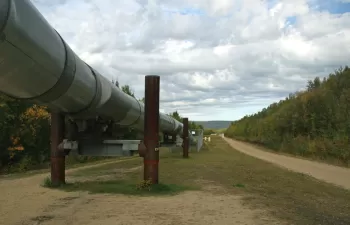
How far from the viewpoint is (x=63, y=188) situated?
1062 cm

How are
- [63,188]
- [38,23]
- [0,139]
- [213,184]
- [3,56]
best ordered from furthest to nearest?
[0,139] → [213,184] → [63,188] → [38,23] → [3,56]

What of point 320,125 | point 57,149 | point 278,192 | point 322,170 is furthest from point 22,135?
point 320,125

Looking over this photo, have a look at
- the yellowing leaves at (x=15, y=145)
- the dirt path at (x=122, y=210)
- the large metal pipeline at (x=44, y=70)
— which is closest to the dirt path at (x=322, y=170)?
the dirt path at (x=122, y=210)

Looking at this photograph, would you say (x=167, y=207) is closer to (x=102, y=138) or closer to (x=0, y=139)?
(x=102, y=138)

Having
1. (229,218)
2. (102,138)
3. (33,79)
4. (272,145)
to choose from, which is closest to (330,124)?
(272,145)

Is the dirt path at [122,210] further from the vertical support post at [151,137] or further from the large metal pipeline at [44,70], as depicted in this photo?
the large metal pipeline at [44,70]

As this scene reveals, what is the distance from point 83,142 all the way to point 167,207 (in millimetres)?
3990

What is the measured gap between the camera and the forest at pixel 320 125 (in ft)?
91.4

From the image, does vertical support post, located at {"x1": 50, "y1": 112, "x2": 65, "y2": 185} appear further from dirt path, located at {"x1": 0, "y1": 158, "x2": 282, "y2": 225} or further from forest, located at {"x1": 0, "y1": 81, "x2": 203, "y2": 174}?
forest, located at {"x1": 0, "y1": 81, "x2": 203, "y2": 174}

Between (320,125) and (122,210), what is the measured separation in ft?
99.4

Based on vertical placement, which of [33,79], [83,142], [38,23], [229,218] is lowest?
[229,218]

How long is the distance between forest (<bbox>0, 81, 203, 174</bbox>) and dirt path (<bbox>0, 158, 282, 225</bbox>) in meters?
15.1

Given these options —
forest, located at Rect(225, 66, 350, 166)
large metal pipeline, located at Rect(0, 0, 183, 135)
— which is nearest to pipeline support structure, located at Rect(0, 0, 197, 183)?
large metal pipeline, located at Rect(0, 0, 183, 135)

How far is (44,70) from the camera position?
21.4 ft
